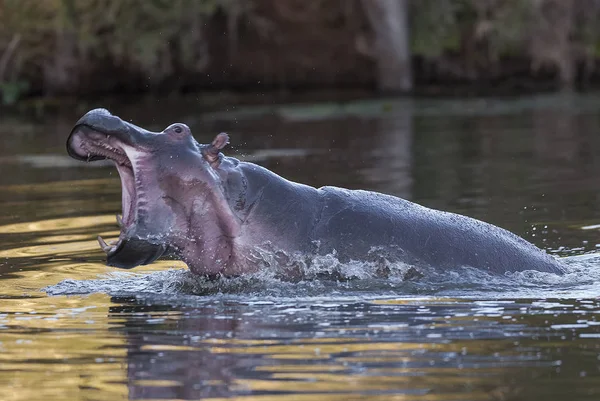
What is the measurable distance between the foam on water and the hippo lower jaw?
0.39 m

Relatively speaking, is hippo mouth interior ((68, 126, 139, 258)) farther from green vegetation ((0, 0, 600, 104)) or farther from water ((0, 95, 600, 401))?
green vegetation ((0, 0, 600, 104))

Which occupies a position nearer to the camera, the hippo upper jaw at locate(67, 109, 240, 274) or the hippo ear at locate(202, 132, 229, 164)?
the hippo upper jaw at locate(67, 109, 240, 274)

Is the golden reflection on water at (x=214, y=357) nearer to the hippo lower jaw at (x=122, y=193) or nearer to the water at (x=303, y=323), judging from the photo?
the water at (x=303, y=323)

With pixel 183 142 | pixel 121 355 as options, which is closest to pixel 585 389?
pixel 121 355

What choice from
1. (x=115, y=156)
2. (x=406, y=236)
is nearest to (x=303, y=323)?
(x=406, y=236)

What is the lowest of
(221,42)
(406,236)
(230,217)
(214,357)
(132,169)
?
(214,357)

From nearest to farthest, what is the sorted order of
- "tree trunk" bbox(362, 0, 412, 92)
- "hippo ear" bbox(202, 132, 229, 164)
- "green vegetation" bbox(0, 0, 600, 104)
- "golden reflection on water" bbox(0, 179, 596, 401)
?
"golden reflection on water" bbox(0, 179, 596, 401) < "hippo ear" bbox(202, 132, 229, 164) < "green vegetation" bbox(0, 0, 600, 104) < "tree trunk" bbox(362, 0, 412, 92)

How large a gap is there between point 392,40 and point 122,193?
17093 millimetres

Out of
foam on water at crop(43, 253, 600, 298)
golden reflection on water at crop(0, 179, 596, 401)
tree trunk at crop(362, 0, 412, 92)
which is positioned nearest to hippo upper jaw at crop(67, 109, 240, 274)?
foam on water at crop(43, 253, 600, 298)

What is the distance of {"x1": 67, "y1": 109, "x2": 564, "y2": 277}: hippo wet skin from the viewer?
6047mm

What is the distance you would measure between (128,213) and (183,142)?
42 centimetres

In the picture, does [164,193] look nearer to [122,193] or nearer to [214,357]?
[122,193]

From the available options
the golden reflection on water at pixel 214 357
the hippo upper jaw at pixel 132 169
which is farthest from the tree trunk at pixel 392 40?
the hippo upper jaw at pixel 132 169

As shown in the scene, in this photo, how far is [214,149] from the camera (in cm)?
616
